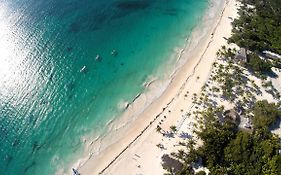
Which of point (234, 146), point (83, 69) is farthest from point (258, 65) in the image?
point (83, 69)

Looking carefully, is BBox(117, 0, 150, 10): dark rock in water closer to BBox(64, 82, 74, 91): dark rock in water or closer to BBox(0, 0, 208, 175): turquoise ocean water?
BBox(0, 0, 208, 175): turquoise ocean water

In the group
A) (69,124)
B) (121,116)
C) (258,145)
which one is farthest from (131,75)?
(258,145)

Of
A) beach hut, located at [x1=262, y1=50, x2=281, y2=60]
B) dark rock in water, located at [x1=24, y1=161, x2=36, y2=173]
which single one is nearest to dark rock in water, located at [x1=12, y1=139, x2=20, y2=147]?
dark rock in water, located at [x1=24, y1=161, x2=36, y2=173]

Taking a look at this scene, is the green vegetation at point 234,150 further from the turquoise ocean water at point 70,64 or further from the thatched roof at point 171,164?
the turquoise ocean water at point 70,64

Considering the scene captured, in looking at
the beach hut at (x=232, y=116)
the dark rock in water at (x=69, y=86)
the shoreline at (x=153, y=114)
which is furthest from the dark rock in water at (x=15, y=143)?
the beach hut at (x=232, y=116)

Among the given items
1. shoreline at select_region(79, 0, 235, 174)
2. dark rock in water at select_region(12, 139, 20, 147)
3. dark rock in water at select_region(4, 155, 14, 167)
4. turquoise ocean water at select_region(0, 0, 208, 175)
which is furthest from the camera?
turquoise ocean water at select_region(0, 0, 208, 175)

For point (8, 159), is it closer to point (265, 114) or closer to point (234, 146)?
point (234, 146)

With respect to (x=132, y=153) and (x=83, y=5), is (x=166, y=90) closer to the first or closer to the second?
(x=132, y=153)
